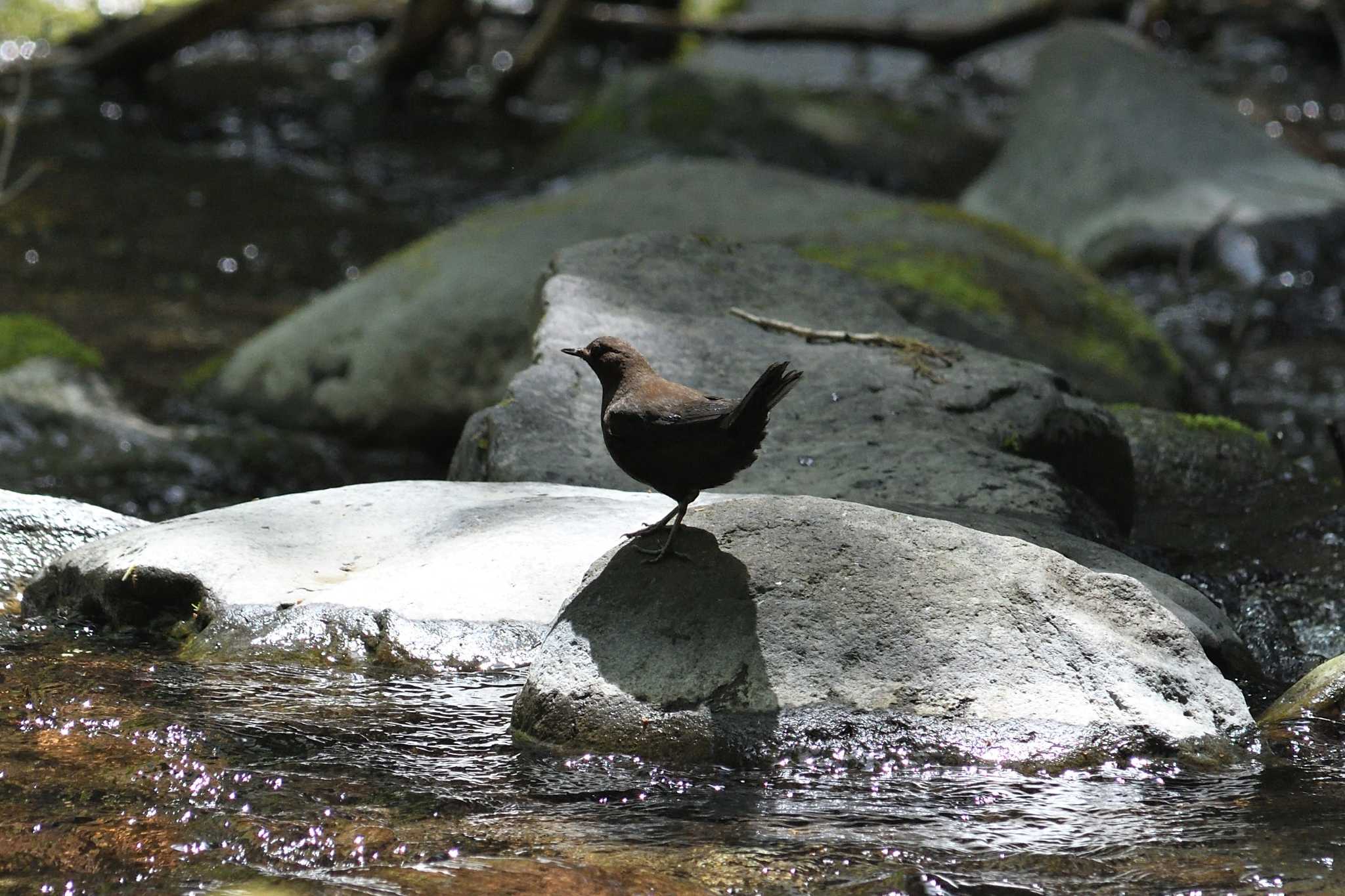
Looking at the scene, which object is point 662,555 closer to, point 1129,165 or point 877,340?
point 877,340

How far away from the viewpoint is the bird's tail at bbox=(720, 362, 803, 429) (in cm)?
320

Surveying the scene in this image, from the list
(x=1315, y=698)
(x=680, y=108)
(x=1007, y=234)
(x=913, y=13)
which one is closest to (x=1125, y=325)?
(x=1007, y=234)

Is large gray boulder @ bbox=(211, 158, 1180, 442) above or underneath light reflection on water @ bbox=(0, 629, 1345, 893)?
above

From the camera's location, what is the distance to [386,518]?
4230mm

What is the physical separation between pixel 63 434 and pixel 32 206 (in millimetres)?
4563

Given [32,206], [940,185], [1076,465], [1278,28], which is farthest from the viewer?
[1278,28]

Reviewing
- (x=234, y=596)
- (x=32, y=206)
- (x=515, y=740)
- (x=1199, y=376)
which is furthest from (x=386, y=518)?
(x=32, y=206)

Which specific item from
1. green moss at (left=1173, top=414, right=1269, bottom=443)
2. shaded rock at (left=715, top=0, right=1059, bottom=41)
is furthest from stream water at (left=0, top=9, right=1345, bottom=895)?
shaded rock at (left=715, top=0, right=1059, bottom=41)

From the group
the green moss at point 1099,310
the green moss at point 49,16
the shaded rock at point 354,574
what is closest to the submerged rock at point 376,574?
the shaded rock at point 354,574

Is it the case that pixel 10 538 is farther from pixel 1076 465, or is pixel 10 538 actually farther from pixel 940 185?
pixel 940 185

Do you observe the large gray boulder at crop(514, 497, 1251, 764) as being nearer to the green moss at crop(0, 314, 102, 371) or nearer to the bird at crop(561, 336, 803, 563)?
the bird at crop(561, 336, 803, 563)

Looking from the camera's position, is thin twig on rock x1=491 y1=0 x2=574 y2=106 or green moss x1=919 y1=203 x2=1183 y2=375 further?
thin twig on rock x1=491 y1=0 x2=574 y2=106

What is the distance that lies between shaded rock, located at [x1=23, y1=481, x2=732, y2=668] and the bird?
0.40m

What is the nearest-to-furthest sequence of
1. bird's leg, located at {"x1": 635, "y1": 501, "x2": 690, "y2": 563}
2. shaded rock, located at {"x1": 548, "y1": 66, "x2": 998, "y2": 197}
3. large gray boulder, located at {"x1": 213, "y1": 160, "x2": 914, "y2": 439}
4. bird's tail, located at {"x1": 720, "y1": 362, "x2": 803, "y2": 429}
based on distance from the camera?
bird's tail, located at {"x1": 720, "y1": 362, "x2": 803, "y2": 429}, bird's leg, located at {"x1": 635, "y1": 501, "x2": 690, "y2": 563}, large gray boulder, located at {"x1": 213, "y1": 160, "x2": 914, "y2": 439}, shaded rock, located at {"x1": 548, "y1": 66, "x2": 998, "y2": 197}
